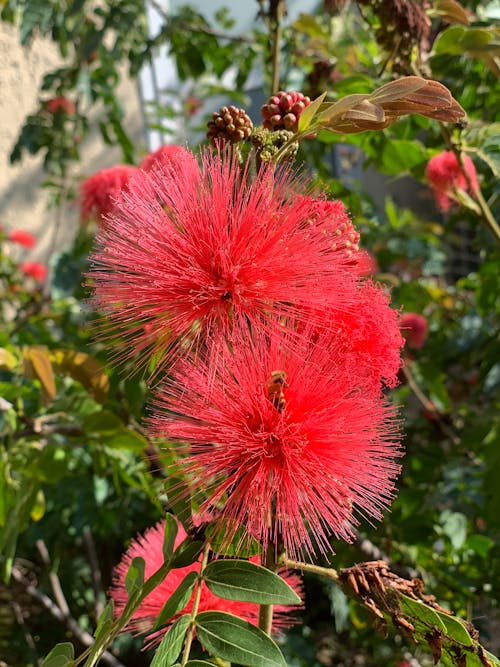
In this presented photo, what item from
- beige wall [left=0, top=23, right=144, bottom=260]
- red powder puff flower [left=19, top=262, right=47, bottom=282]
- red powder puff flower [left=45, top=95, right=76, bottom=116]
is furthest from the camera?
beige wall [left=0, top=23, right=144, bottom=260]

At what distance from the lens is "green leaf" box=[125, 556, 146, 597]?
686mm

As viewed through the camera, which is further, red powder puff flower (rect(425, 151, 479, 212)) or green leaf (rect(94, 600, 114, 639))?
red powder puff flower (rect(425, 151, 479, 212))

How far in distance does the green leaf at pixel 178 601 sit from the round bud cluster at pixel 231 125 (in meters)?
0.49

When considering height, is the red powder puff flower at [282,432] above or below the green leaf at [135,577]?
above

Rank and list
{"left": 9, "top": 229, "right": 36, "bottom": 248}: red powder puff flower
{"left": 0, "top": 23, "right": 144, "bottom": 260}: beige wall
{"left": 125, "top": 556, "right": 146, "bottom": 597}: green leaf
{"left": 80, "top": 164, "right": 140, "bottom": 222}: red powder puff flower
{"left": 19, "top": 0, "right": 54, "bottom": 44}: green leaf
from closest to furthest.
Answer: {"left": 125, "top": 556, "right": 146, "bottom": 597}: green leaf, {"left": 80, "top": 164, "right": 140, "bottom": 222}: red powder puff flower, {"left": 19, "top": 0, "right": 54, "bottom": 44}: green leaf, {"left": 9, "top": 229, "right": 36, "bottom": 248}: red powder puff flower, {"left": 0, "top": 23, "right": 144, "bottom": 260}: beige wall

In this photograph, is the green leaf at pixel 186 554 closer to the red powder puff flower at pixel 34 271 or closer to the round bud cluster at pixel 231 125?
the round bud cluster at pixel 231 125

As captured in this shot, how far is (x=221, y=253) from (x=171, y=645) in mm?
403

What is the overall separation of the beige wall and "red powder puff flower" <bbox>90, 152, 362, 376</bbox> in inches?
145

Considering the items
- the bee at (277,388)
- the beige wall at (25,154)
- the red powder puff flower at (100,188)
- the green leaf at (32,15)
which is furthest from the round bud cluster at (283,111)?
the beige wall at (25,154)

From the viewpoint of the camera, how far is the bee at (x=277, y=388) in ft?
2.11

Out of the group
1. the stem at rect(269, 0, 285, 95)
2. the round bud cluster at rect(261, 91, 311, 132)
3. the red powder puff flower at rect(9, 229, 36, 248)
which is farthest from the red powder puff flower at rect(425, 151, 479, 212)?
the red powder puff flower at rect(9, 229, 36, 248)

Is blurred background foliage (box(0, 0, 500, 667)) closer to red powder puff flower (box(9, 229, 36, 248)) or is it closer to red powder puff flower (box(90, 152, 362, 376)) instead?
red powder puff flower (box(90, 152, 362, 376))

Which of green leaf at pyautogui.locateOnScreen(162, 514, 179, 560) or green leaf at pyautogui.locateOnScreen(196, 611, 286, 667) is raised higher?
green leaf at pyautogui.locateOnScreen(162, 514, 179, 560)

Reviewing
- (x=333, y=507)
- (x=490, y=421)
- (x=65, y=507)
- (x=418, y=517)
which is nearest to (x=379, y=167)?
(x=490, y=421)
